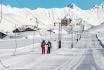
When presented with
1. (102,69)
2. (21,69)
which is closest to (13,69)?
(21,69)

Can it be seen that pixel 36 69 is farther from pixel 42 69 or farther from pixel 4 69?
pixel 4 69

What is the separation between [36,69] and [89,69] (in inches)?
127

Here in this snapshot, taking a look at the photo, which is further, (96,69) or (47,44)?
(47,44)

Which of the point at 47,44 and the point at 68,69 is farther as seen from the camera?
the point at 47,44

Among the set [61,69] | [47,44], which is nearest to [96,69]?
[61,69]

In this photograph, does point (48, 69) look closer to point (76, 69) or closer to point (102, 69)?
point (76, 69)

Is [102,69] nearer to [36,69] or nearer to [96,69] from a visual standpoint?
[96,69]

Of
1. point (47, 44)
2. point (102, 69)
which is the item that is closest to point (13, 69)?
point (102, 69)

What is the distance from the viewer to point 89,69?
78.4 ft

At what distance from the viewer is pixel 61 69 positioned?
77.0ft

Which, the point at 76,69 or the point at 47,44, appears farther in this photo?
the point at 47,44

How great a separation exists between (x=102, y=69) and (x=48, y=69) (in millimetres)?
3268

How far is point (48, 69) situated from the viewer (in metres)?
23.7

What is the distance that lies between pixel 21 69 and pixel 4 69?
104 centimetres
